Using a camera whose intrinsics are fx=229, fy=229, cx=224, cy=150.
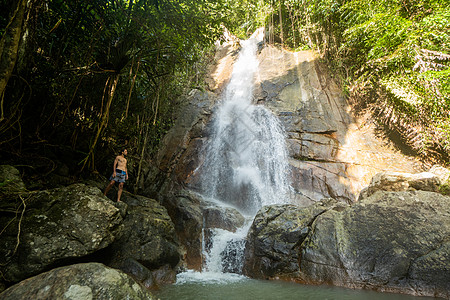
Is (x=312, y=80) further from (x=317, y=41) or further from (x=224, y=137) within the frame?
(x=224, y=137)

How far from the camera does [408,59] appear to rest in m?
9.66

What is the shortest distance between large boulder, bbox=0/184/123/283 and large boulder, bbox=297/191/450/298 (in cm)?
427

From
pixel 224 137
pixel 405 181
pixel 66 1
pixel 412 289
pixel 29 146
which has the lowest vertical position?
pixel 412 289

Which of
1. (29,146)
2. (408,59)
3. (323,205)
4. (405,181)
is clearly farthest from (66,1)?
(408,59)

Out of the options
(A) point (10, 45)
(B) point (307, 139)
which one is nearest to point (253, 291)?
(A) point (10, 45)

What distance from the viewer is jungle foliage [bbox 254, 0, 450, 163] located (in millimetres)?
8750

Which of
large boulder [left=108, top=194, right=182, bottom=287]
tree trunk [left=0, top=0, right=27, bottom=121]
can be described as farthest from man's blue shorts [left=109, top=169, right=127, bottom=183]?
tree trunk [left=0, top=0, right=27, bottom=121]

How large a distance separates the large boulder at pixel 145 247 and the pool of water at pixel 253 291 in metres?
0.47

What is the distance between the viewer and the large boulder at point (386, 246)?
4.45m

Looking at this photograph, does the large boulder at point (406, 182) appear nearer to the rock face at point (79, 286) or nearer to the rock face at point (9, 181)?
the rock face at point (79, 286)

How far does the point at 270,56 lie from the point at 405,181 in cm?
1304

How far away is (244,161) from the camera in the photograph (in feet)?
36.6

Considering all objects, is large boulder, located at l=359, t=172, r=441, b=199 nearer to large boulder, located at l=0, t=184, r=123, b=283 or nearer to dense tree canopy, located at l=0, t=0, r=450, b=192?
dense tree canopy, located at l=0, t=0, r=450, b=192

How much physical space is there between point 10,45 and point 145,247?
4.33 meters
